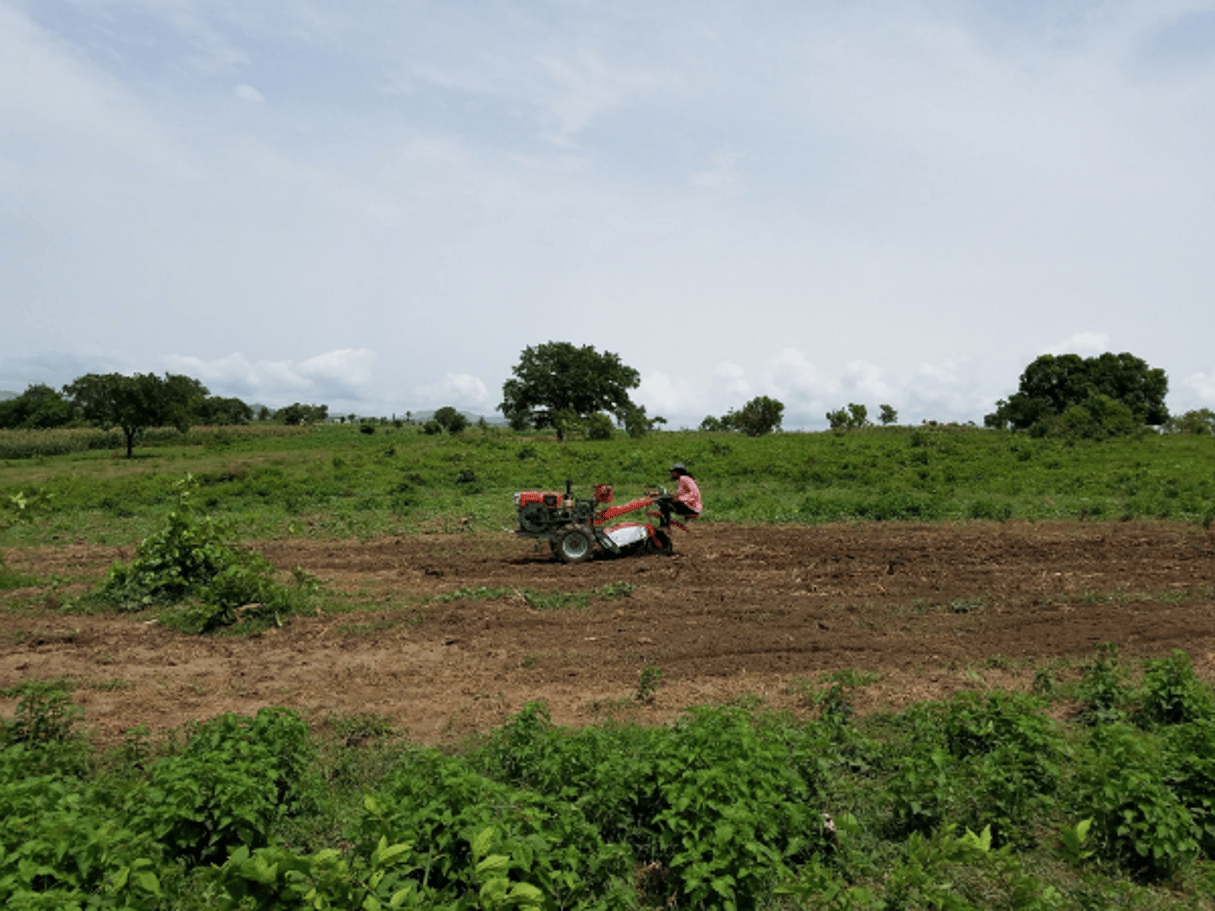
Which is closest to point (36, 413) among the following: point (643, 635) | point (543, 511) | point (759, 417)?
point (759, 417)

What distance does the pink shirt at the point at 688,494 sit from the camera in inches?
567

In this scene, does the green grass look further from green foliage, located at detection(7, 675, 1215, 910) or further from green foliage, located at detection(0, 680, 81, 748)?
green foliage, located at detection(7, 675, 1215, 910)

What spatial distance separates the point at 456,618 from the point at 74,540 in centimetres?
1212

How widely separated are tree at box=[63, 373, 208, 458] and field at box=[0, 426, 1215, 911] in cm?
2558

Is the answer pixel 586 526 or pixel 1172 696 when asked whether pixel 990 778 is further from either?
pixel 586 526

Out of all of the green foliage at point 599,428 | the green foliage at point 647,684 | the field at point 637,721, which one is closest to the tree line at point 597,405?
the green foliage at point 599,428

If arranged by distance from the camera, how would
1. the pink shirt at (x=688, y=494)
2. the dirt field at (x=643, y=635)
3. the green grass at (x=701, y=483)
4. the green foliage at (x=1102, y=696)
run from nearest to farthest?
the green foliage at (x=1102, y=696)
the dirt field at (x=643, y=635)
the pink shirt at (x=688, y=494)
the green grass at (x=701, y=483)

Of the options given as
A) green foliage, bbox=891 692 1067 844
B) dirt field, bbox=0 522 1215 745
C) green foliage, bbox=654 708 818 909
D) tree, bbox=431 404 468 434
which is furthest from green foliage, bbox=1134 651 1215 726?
tree, bbox=431 404 468 434

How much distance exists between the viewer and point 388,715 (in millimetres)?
7461

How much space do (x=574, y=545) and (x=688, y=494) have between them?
2308mm

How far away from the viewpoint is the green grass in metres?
19.0

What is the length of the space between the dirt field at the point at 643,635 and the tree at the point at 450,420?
125 feet

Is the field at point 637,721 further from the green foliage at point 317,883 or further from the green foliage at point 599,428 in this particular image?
the green foliage at point 599,428

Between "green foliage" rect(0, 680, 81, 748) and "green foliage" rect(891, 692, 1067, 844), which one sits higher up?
"green foliage" rect(891, 692, 1067, 844)
